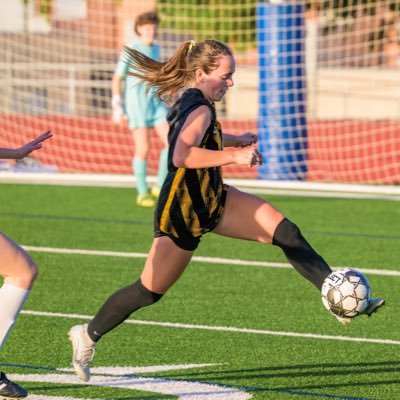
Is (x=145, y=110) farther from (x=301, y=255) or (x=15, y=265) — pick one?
(x=15, y=265)

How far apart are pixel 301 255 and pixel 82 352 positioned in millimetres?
1244

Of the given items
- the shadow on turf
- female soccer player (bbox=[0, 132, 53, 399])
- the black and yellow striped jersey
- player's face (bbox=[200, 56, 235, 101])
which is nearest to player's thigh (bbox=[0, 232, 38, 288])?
female soccer player (bbox=[0, 132, 53, 399])

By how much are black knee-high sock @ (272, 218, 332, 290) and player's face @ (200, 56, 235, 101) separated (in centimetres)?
77

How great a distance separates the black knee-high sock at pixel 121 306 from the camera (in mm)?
5793

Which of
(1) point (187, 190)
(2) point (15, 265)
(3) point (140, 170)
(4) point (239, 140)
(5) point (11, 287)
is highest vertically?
(4) point (239, 140)

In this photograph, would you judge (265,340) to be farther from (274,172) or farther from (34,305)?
(274,172)

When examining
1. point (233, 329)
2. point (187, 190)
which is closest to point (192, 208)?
point (187, 190)

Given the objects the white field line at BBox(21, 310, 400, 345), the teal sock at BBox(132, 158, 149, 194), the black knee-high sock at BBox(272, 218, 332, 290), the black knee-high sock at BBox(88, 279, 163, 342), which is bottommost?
the white field line at BBox(21, 310, 400, 345)

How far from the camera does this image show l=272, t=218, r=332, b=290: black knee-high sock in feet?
19.4

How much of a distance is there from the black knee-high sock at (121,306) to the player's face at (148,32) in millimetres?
6952

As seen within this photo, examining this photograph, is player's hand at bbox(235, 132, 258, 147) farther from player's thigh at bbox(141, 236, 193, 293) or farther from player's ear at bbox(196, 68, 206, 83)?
player's thigh at bbox(141, 236, 193, 293)

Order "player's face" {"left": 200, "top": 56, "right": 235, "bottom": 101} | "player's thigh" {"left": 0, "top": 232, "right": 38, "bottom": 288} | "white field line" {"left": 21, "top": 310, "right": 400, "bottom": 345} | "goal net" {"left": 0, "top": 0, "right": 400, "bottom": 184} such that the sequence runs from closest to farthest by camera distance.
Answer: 1. "player's thigh" {"left": 0, "top": 232, "right": 38, "bottom": 288}
2. "player's face" {"left": 200, "top": 56, "right": 235, "bottom": 101}
3. "white field line" {"left": 21, "top": 310, "right": 400, "bottom": 345}
4. "goal net" {"left": 0, "top": 0, "right": 400, "bottom": 184}

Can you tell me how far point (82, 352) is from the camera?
5.79m

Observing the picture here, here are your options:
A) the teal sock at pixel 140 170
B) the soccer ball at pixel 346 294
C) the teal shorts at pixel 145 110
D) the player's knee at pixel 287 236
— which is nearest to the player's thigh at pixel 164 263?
the player's knee at pixel 287 236
